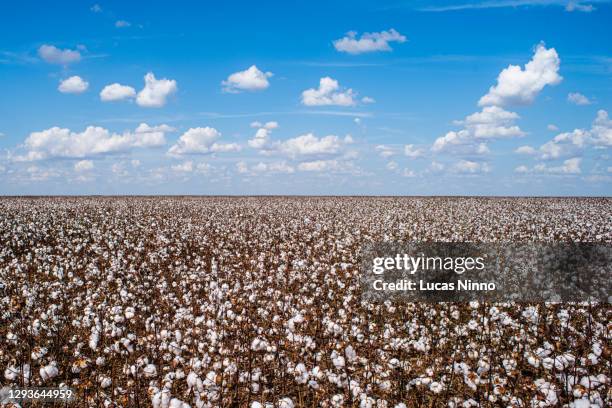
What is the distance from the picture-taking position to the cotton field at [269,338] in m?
5.16

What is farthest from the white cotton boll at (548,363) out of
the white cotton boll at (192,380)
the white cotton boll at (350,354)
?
the white cotton boll at (192,380)

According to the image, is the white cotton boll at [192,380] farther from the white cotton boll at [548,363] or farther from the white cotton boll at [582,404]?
the white cotton boll at [548,363]

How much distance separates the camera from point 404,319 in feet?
30.0

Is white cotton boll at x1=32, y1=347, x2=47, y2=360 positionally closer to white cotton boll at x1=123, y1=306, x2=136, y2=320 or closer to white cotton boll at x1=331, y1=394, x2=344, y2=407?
white cotton boll at x1=123, y1=306, x2=136, y2=320

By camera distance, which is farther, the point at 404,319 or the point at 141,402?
the point at 404,319

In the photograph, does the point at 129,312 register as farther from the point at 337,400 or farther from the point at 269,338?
the point at 337,400

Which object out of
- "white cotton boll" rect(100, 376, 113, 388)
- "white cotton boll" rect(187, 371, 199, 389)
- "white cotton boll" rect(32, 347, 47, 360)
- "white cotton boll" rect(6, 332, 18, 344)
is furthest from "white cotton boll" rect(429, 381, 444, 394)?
"white cotton boll" rect(6, 332, 18, 344)

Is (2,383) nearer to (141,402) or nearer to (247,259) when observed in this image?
(141,402)

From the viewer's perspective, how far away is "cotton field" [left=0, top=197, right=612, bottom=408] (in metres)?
5.16

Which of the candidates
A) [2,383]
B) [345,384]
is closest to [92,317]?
[2,383]

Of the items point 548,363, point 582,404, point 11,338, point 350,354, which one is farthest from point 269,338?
point 582,404

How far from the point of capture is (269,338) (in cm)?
718

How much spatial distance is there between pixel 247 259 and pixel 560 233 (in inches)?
560

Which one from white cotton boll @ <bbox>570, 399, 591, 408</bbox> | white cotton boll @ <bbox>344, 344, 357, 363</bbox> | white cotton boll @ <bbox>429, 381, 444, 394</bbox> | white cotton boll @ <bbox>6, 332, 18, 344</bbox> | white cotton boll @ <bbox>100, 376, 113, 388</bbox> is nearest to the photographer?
white cotton boll @ <bbox>570, 399, 591, 408</bbox>
